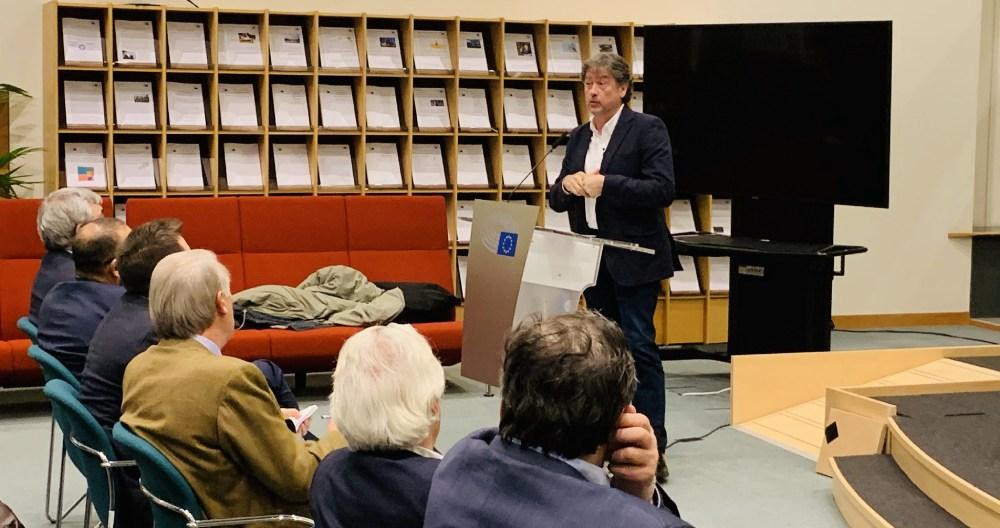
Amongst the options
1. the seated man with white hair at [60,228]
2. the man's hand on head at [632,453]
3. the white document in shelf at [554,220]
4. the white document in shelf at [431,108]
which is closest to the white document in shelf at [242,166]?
the white document in shelf at [431,108]

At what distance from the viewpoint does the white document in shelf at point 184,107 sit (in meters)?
6.98

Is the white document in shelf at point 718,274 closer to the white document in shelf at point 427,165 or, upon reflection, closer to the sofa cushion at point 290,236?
the white document in shelf at point 427,165

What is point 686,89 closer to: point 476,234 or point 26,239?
point 476,234

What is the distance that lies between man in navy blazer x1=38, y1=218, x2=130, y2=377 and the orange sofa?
185 cm

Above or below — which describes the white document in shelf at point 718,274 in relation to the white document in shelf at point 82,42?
below

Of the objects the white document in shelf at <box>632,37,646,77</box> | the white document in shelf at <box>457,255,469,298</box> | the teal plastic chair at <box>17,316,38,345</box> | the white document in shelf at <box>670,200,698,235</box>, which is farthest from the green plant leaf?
the white document in shelf at <box>670,200,698,235</box>

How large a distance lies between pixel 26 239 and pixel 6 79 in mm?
1360

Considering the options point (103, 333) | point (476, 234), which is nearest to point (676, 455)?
point (476, 234)

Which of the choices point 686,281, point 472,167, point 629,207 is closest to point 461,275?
point 472,167

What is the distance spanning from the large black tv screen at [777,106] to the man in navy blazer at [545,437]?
4.52 m

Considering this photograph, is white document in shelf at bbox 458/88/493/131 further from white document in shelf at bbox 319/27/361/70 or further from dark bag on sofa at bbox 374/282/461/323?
dark bag on sofa at bbox 374/282/461/323

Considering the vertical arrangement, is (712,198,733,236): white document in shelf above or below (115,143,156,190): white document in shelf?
below

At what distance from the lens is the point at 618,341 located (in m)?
1.81

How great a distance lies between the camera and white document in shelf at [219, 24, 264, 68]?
7035 mm
